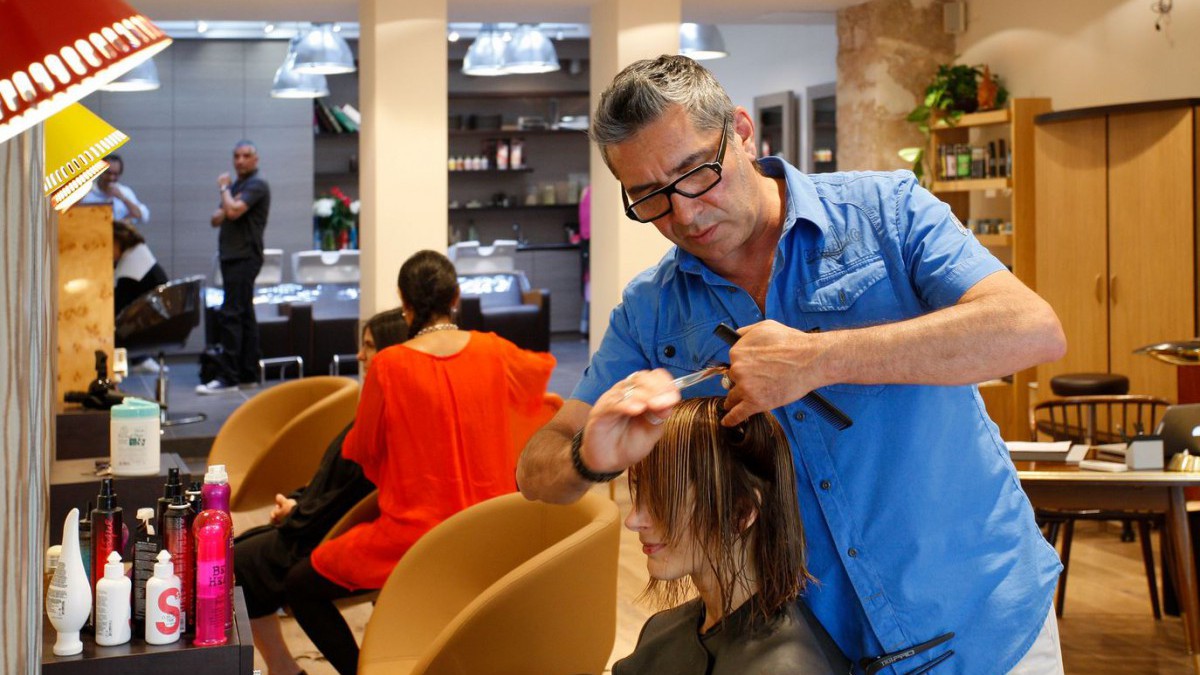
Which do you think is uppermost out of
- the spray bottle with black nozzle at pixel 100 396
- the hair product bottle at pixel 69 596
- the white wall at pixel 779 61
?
the white wall at pixel 779 61

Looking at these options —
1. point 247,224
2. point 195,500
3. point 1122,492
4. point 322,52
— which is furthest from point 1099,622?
point 247,224

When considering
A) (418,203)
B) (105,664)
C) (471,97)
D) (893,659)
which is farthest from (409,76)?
(471,97)

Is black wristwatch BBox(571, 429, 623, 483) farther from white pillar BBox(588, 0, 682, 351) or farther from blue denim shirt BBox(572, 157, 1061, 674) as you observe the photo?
white pillar BBox(588, 0, 682, 351)

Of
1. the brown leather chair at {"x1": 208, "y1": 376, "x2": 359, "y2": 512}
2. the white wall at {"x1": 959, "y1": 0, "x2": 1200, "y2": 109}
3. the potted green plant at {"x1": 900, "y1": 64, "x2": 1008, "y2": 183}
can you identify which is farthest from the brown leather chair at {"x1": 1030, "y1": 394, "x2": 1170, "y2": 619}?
the brown leather chair at {"x1": 208, "y1": 376, "x2": 359, "y2": 512}

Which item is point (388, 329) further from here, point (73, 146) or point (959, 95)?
point (959, 95)

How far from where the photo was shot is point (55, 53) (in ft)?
2.87

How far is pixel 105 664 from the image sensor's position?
80.9 inches

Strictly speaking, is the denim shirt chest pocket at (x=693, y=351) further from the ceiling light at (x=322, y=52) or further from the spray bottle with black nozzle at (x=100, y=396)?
the ceiling light at (x=322, y=52)

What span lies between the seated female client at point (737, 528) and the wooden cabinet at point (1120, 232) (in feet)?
16.4

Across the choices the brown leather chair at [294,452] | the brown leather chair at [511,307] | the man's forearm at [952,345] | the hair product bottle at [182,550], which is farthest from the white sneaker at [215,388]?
the man's forearm at [952,345]

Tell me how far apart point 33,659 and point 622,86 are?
992 mm

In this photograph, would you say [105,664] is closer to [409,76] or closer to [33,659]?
[33,659]

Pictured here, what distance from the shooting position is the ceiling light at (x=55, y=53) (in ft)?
2.71

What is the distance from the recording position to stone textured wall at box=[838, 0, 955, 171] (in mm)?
8039
